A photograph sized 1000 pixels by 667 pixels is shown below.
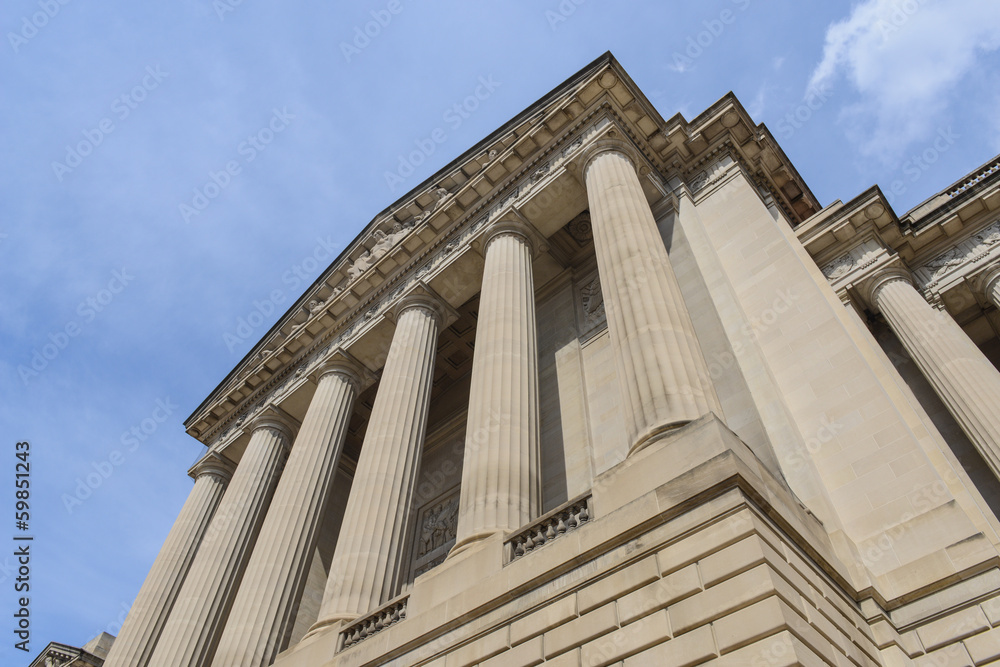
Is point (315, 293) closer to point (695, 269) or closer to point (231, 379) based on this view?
point (231, 379)

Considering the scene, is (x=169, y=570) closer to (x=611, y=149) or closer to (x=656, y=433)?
(x=611, y=149)

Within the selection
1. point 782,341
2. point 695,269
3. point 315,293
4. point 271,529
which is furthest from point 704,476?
point 315,293

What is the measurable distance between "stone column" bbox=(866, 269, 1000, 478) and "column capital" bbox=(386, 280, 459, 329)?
14.0m

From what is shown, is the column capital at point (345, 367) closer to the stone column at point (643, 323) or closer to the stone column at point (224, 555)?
the stone column at point (224, 555)

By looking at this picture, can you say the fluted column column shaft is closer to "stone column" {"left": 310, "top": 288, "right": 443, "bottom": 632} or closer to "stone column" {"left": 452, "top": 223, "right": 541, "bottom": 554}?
"stone column" {"left": 452, "top": 223, "right": 541, "bottom": 554}

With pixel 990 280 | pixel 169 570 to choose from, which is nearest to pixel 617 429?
pixel 990 280

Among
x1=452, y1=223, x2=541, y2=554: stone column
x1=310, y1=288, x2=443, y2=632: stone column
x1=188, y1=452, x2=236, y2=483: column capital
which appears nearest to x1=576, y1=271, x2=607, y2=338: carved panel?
x1=452, y1=223, x2=541, y2=554: stone column

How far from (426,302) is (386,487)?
337 inches

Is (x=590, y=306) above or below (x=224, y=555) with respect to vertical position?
above

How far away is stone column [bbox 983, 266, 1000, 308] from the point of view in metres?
20.8

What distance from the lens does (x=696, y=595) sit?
9.43 m

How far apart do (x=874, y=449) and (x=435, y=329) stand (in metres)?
14.8

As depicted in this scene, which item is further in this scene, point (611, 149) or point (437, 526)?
point (437, 526)

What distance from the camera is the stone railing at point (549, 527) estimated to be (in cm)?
1238
